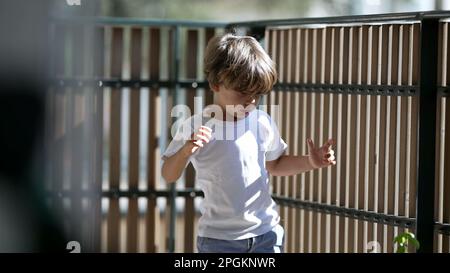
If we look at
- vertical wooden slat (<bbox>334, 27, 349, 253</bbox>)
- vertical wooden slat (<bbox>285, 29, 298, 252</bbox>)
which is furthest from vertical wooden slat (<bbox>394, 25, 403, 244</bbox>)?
vertical wooden slat (<bbox>285, 29, 298, 252</bbox>)

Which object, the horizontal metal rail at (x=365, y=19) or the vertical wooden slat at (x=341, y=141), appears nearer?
the horizontal metal rail at (x=365, y=19)

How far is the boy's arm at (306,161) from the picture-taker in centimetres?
509

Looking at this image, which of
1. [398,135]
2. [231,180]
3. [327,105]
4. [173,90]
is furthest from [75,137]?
[231,180]

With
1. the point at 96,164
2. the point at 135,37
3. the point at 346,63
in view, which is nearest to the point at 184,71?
the point at 135,37

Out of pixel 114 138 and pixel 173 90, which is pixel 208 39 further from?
pixel 114 138

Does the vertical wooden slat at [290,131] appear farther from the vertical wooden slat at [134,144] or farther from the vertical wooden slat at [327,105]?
the vertical wooden slat at [134,144]

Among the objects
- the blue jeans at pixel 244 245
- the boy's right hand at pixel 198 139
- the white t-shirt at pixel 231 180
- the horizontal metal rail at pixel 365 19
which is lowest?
the blue jeans at pixel 244 245

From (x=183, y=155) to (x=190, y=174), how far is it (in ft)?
10.1

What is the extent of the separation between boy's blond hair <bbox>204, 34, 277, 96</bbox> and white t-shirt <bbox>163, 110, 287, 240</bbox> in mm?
176

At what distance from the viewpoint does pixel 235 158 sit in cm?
508

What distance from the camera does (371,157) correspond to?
21.5 ft

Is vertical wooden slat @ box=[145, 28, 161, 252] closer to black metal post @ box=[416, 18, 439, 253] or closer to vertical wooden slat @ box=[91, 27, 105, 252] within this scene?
vertical wooden slat @ box=[91, 27, 105, 252]

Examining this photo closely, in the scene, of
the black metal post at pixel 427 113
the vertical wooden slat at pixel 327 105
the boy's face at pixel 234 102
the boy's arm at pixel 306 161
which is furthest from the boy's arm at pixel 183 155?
the vertical wooden slat at pixel 327 105
